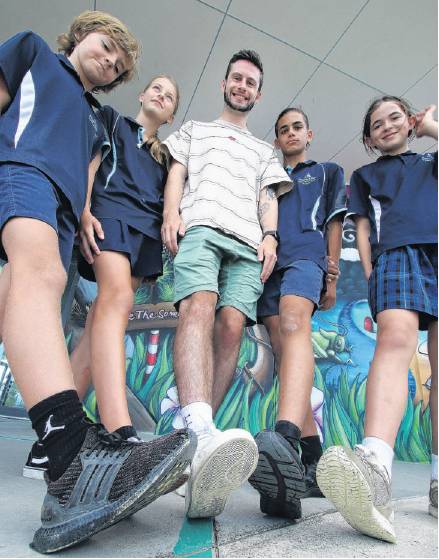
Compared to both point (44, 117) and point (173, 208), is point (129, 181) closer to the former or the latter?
point (173, 208)

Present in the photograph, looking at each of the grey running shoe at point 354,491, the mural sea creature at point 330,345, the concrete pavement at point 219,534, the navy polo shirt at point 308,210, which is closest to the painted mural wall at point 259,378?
the mural sea creature at point 330,345

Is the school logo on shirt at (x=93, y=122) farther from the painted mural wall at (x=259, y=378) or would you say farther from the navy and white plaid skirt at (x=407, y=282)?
the painted mural wall at (x=259, y=378)

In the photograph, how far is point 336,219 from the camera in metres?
1.68

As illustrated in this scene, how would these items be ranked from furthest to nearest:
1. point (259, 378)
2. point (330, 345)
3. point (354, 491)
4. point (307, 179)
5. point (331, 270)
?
point (330, 345) → point (259, 378) → point (307, 179) → point (331, 270) → point (354, 491)

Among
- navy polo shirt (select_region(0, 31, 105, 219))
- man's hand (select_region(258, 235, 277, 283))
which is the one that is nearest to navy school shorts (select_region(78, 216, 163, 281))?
navy polo shirt (select_region(0, 31, 105, 219))

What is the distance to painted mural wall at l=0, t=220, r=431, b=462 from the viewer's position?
3.77 meters

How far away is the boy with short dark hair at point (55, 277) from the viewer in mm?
654

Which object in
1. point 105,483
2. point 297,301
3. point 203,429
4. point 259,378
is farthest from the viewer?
point 259,378

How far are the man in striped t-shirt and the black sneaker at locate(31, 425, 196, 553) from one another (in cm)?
14

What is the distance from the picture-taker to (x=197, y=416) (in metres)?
1.00

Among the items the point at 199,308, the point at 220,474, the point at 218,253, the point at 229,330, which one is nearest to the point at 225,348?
the point at 229,330

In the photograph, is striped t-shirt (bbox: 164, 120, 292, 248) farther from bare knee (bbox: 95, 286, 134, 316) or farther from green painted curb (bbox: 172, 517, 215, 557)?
green painted curb (bbox: 172, 517, 215, 557)

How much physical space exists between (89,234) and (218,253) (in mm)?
407

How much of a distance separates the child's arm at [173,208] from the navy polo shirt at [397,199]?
63cm
